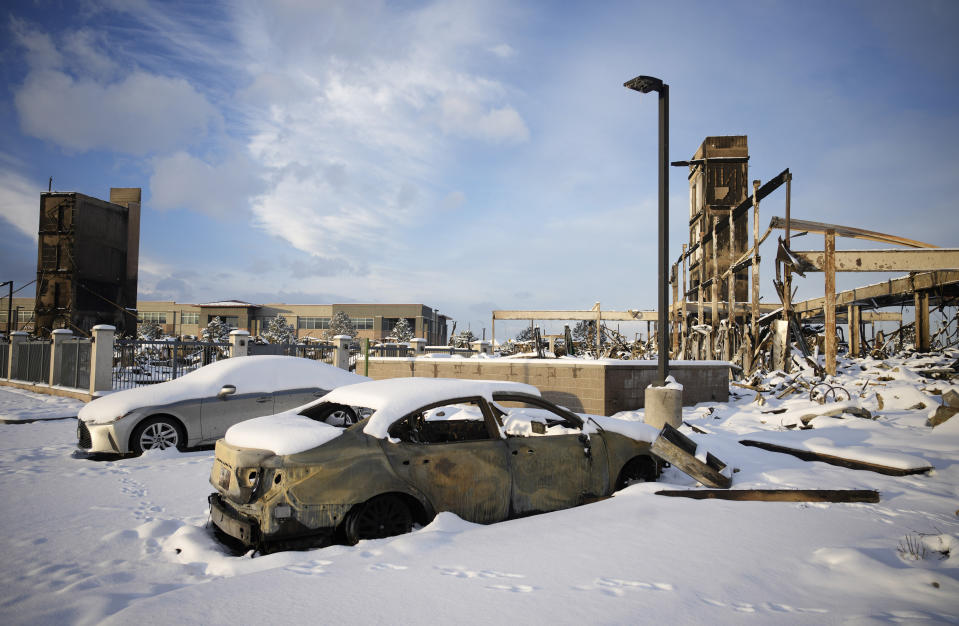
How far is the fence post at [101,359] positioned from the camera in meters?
13.8

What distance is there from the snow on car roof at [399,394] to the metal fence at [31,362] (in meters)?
17.3

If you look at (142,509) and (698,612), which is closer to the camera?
(698,612)

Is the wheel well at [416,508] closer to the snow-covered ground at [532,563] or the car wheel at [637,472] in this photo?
the snow-covered ground at [532,563]

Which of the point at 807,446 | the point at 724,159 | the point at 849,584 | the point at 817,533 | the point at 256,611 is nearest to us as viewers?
the point at 256,611

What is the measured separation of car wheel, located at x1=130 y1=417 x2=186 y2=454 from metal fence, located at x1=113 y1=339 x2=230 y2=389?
6400 mm

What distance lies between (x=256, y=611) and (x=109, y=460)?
641cm

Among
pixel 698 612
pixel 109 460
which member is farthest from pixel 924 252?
pixel 109 460

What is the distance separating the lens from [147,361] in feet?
58.0

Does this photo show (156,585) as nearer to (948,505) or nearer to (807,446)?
(948,505)

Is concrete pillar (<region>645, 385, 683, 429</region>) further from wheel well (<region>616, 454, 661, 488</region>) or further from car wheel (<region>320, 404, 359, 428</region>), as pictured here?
car wheel (<region>320, 404, 359, 428</region>)

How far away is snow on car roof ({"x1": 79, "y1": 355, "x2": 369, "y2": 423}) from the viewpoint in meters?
7.77

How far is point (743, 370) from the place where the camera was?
16578 mm

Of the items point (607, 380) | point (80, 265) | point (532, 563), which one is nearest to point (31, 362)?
point (80, 265)

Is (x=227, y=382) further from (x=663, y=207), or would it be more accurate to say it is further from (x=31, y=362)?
(x=31, y=362)
